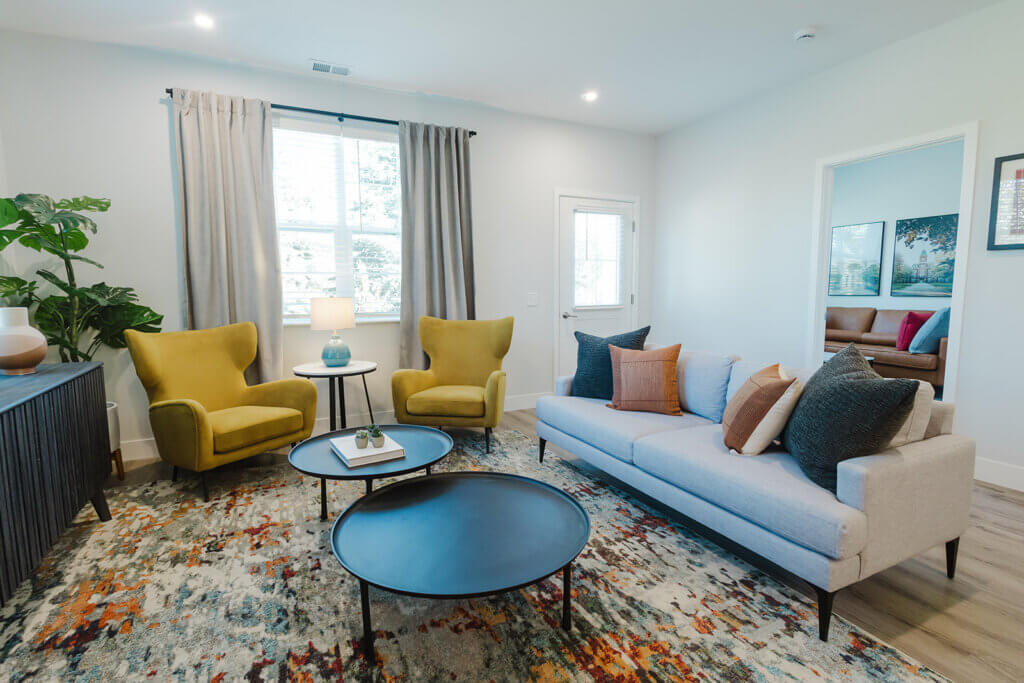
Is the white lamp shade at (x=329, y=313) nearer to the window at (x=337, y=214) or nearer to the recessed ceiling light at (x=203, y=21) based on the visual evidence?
the window at (x=337, y=214)

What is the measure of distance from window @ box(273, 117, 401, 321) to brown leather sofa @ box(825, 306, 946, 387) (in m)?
4.94

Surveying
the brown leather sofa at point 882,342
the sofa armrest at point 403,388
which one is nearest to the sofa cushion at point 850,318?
the brown leather sofa at point 882,342

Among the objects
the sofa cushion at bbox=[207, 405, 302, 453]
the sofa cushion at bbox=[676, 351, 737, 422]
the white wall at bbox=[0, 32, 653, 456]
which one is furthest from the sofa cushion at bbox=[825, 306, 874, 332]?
the sofa cushion at bbox=[207, 405, 302, 453]

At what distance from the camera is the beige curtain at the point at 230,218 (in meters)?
3.30

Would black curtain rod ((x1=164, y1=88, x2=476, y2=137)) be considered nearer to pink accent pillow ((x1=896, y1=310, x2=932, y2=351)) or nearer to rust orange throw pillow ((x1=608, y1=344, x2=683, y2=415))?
rust orange throw pillow ((x1=608, y1=344, x2=683, y2=415))

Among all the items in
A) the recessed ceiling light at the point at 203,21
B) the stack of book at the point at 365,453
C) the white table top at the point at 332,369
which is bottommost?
the stack of book at the point at 365,453

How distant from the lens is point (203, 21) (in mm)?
2873

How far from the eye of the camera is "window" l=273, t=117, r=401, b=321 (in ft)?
12.2

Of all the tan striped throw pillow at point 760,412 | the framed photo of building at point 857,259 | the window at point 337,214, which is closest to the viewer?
the tan striped throw pillow at point 760,412

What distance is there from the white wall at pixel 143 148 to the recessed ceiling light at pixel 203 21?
53 cm

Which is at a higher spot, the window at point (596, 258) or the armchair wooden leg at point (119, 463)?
the window at point (596, 258)

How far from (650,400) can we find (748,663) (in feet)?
4.93

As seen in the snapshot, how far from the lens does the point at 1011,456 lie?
2.82 metres

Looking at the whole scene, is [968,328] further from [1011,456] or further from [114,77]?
[114,77]
